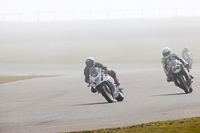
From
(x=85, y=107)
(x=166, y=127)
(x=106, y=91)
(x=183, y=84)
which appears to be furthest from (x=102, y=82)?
(x=166, y=127)

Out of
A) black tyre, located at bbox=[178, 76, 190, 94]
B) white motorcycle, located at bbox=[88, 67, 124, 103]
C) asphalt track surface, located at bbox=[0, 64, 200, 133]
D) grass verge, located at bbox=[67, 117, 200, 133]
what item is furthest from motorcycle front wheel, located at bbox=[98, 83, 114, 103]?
grass verge, located at bbox=[67, 117, 200, 133]

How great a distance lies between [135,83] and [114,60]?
27751 millimetres

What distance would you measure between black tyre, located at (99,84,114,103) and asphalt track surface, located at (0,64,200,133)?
0.22m

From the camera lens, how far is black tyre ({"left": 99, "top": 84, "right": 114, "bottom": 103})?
15552 millimetres

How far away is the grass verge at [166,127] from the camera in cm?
914

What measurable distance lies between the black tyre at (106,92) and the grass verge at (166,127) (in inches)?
201

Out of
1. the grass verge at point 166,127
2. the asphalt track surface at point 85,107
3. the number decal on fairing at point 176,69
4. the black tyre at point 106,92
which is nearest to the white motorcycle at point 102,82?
the black tyre at point 106,92

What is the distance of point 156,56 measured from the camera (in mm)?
52062

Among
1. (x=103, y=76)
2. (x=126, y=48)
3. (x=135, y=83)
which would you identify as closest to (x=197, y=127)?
(x=103, y=76)

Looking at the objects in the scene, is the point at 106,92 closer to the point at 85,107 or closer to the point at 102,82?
the point at 102,82

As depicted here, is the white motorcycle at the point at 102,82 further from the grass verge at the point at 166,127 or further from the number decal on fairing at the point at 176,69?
the grass verge at the point at 166,127

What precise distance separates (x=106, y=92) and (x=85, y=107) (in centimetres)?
89

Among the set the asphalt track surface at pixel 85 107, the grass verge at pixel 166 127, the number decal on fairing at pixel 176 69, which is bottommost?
Answer: the asphalt track surface at pixel 85 107

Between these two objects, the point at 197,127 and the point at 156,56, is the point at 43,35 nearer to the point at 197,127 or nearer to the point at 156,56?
the point at 156,56
